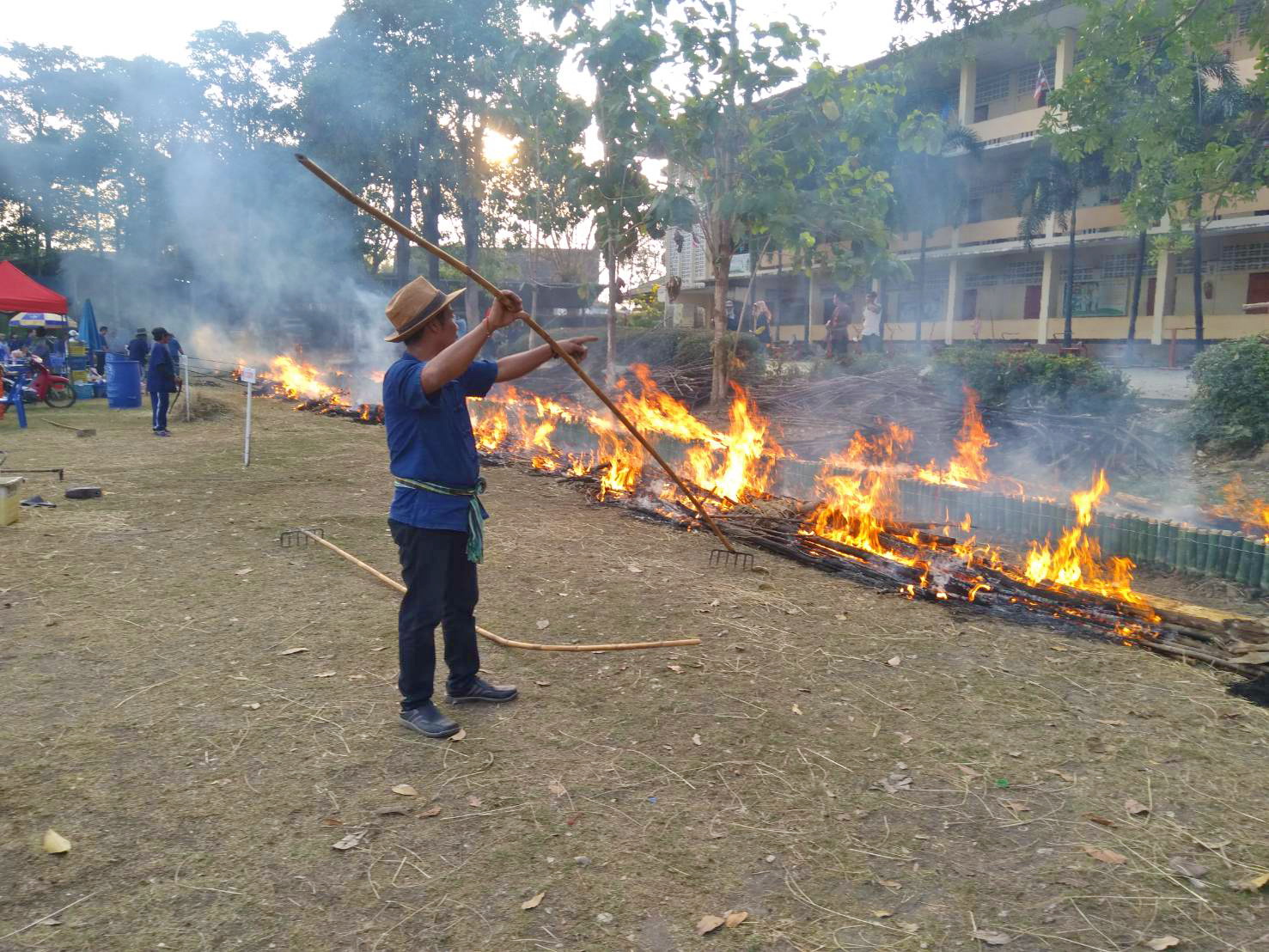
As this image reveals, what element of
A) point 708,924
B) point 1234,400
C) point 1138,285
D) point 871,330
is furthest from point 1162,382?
point 708,924

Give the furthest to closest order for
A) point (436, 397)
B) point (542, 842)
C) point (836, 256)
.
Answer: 1. point (836, 256)
2. point (436, 397)
3. point (542, 842)

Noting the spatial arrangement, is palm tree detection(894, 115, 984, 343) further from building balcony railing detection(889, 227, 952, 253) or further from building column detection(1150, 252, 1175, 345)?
building column detection(1150, 252, 1175, 345)

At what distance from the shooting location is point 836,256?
11.5 meters

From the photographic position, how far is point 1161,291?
24.7m

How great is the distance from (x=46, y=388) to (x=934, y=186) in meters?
27.1

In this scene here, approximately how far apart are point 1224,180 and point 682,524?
21.5 feet

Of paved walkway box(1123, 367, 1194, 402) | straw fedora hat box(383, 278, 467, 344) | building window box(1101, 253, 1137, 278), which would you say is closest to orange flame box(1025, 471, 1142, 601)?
straw fedora hat box(383, 278, 467, 344)

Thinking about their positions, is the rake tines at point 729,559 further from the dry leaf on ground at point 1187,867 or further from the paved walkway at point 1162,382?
the paved walkway at point 1162,382

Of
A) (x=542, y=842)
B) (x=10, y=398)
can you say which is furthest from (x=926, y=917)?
(x=10, y=398)

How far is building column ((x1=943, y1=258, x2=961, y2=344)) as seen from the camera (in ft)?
100

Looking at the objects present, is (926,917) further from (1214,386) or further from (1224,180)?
(1214,386)

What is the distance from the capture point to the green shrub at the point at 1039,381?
11.5m

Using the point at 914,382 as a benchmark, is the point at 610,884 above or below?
below

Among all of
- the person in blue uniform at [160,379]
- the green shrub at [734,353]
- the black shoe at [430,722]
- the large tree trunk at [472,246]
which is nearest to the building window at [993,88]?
the large tree trunk at [472,246]
